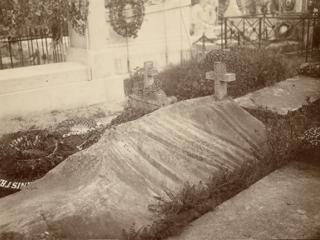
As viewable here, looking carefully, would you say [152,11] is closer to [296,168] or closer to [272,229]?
[296,168]

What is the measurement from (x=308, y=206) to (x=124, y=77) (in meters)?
6.35

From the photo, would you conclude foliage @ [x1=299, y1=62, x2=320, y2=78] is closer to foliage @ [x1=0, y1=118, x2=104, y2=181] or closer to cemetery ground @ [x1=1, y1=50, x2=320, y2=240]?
cemetery ground @ [x1=1, y1=50, x2=320, y2=240]

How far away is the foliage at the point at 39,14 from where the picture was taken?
9.49 meters

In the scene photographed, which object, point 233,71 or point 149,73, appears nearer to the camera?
point 149,73

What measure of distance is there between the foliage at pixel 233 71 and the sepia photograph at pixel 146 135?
0.10 ft

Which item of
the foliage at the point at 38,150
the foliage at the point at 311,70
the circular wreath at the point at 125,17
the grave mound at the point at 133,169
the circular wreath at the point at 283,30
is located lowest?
the foliage at the point at 38,150

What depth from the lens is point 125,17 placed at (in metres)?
10.3

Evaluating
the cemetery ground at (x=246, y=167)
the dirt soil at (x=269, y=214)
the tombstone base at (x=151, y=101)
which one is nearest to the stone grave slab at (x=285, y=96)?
the cemetery ground at (x=246, y=167)

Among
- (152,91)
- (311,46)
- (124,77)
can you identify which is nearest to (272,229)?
(152,91)

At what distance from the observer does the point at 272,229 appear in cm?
416

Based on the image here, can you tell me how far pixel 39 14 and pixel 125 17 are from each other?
1872 millimetres

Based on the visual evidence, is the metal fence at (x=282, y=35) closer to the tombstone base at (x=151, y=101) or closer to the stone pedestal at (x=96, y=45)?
the stone pedestal at (x=96, y=45)

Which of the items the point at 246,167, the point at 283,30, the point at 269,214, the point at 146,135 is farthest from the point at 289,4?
the point at 269,214

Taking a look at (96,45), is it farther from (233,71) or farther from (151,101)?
(233,71)
